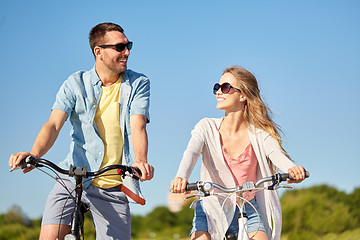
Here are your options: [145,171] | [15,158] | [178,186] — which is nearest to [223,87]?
[178,186]

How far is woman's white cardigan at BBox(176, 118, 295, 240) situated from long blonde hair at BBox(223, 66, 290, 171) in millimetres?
106

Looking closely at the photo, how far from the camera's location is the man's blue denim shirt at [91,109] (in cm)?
453

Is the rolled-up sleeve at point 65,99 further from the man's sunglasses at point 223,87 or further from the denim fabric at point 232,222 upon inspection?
the denim fabric at point 232,222

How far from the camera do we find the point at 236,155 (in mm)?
4895

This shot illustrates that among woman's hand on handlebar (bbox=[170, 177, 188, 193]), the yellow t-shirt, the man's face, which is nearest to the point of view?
woman's hand on handlebar (bbox=[170, 177, 188, 193])

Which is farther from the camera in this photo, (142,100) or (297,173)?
(142,100)

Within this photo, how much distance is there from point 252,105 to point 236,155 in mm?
575

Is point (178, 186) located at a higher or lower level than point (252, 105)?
lower

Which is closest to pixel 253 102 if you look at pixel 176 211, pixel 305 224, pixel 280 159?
pixel 280 159

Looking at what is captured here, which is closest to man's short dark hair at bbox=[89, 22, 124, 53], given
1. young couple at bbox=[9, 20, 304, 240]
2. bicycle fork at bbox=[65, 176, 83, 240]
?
young couple at bbox=[9, 20, 304, 240]

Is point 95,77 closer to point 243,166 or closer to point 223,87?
point 223,87

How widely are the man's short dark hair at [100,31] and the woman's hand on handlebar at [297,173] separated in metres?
2.22

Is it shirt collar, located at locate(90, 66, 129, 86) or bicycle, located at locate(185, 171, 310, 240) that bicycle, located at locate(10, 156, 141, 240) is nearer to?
bicycle, located at locate(185, 171, 310, 240)

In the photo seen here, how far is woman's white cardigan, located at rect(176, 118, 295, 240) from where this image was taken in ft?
15.0
